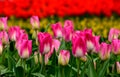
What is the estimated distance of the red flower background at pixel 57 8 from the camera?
10812 millimetres

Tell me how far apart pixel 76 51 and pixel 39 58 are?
40 centimetres

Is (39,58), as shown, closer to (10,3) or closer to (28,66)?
(28,66)

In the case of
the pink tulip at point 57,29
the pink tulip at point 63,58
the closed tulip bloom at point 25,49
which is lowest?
the pink tulip at point 63,58

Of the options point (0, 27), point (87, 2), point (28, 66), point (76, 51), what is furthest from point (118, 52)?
point (87, 2)

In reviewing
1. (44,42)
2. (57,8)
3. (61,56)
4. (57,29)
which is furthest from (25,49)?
(57,8)

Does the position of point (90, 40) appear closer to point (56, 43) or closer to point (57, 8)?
point (56, 43)

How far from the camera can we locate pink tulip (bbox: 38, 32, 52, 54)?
3.26m

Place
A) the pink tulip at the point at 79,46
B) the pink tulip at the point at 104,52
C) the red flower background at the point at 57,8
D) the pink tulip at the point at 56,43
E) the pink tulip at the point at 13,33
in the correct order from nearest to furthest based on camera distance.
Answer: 1. the pink tulip at the point at 79,46
2. the pink tulip at the point at 104,52
3. the pink tulip at the point at 56,43
4. the pink tulip at the point at 13,33
5. the red flower background at the point at 57,8

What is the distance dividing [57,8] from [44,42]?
7.69 meters

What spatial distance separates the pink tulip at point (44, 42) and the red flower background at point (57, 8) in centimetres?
745

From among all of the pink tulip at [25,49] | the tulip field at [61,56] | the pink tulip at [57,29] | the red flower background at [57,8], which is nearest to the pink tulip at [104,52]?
the tulip field at [61,56]

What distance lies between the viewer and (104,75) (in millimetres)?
3523

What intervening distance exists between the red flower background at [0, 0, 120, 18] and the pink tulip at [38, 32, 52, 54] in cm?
745

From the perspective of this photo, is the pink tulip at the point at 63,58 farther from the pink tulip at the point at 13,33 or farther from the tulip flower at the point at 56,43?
the pink tulip at the point at 13,33
